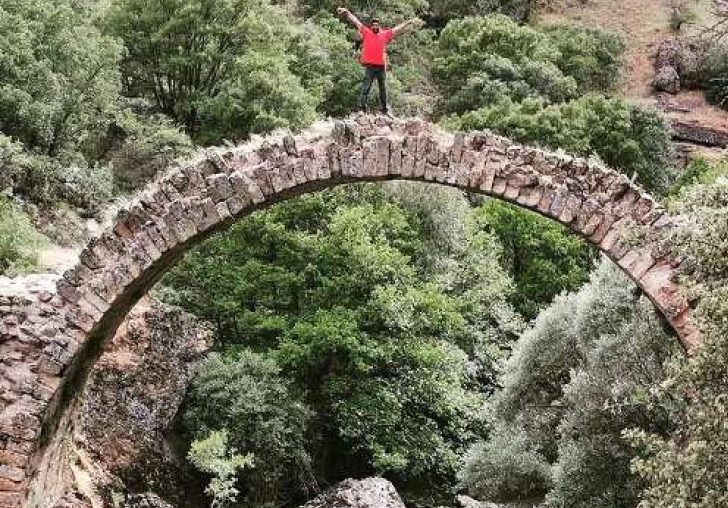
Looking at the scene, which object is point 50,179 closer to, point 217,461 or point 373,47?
point 217,461

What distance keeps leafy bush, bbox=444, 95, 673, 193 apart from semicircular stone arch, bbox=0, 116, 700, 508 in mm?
23848

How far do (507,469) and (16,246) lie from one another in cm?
892

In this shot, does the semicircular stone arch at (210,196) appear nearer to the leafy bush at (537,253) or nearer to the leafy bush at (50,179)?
the leafy bush at (50,179)

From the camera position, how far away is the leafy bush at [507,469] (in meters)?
16.8

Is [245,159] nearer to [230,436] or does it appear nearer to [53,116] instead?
[230,436]

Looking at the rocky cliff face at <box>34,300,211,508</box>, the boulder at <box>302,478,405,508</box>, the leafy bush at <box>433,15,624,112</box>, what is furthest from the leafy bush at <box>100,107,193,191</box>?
the leafy bush at <box>433,15,624,112</box>

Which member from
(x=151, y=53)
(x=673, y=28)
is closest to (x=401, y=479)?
(x=151, y=53)

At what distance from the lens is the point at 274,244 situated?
18719mm

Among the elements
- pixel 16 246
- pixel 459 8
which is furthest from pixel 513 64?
pixel 16 246

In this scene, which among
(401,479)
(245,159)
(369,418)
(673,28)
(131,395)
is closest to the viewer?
(245,159)

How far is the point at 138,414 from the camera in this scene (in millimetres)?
14883

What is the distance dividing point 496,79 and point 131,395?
2577cm

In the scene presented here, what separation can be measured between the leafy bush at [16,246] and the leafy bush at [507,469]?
8.38 metres

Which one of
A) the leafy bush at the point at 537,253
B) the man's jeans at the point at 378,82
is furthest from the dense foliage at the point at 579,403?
the leafy bush at the point at 537,253
